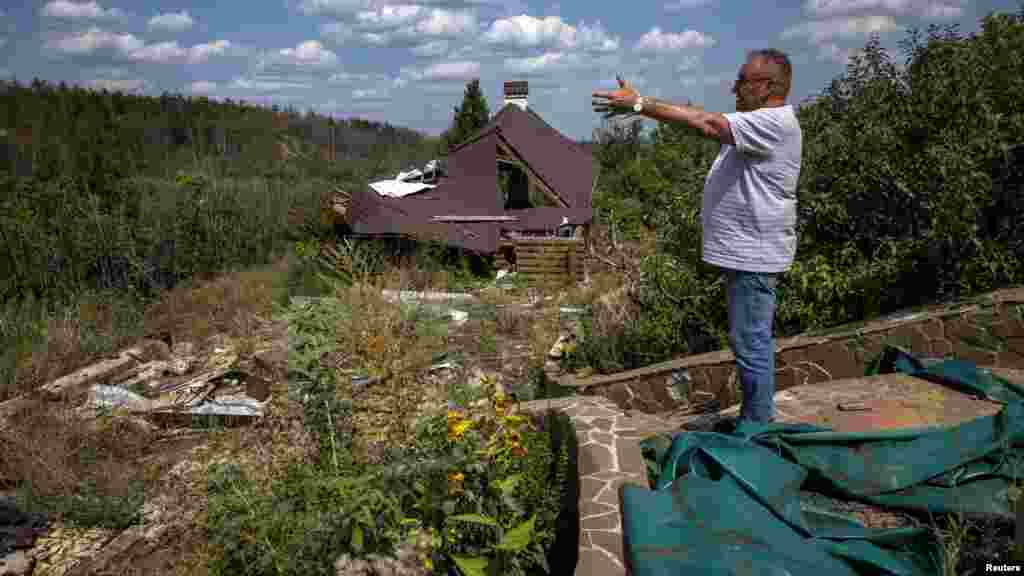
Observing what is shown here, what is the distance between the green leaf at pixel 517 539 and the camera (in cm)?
278

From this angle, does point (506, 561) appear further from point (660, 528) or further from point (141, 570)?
point (141, 570)

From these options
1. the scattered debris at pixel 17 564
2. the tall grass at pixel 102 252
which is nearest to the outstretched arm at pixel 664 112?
the scattered debris at pixel 17 564

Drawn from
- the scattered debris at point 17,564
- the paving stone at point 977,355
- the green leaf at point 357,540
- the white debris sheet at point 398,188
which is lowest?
the scattered debris at point 17,564

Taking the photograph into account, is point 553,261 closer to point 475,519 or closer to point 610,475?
point 610,475

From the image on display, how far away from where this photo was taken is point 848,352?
4871mm

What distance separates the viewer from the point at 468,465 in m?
2.86

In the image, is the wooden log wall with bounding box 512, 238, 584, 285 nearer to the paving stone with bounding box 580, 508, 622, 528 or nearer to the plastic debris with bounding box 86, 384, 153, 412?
the plastic debris with bounding box 86, 384, 153, 412

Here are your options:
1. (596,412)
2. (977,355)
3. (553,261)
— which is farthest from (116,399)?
(977,355)

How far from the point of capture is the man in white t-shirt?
3246 mm

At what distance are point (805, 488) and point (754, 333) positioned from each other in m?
0.76

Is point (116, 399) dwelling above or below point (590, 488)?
below

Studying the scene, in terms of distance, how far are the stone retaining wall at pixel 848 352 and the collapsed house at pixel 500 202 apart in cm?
659

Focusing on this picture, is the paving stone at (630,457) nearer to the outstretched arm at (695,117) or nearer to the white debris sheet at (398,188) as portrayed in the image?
the outstretched arm at (695,117)

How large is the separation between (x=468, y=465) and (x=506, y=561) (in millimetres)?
444
